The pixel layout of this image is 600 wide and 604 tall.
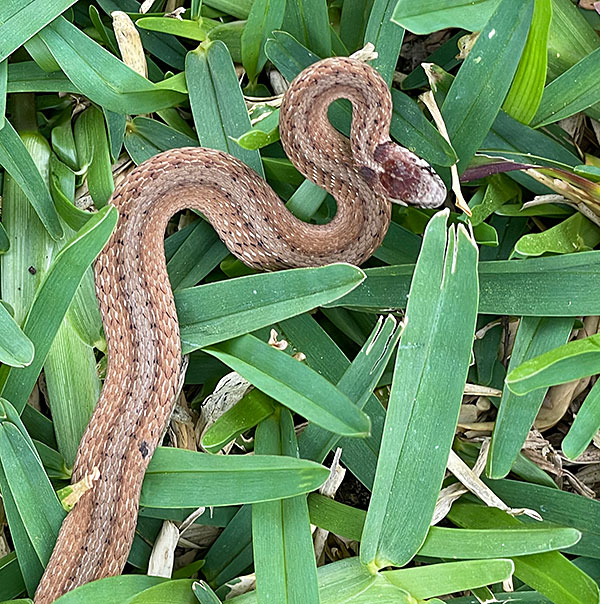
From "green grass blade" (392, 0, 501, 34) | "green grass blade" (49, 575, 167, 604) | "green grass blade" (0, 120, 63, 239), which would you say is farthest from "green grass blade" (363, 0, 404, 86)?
"green grass blade" (49, 575, 167, 604)

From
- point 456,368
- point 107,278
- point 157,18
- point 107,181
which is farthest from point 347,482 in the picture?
point 157,18

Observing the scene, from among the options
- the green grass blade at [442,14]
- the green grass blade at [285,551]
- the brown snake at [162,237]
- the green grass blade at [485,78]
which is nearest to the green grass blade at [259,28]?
the brown snake at [162,237]

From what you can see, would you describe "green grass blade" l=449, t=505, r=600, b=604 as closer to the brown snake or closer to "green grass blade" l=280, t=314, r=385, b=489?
"green grass blade" l=280, t=314, r=385, b=489

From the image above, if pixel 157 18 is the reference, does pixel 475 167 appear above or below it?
below

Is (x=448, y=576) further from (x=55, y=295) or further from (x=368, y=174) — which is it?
(x=55, y=295)

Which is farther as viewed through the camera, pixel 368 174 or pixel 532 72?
pixel 368 174

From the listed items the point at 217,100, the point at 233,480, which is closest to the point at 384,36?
the point at 217,100

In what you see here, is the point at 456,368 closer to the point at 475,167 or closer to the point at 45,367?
the point at 475,167
